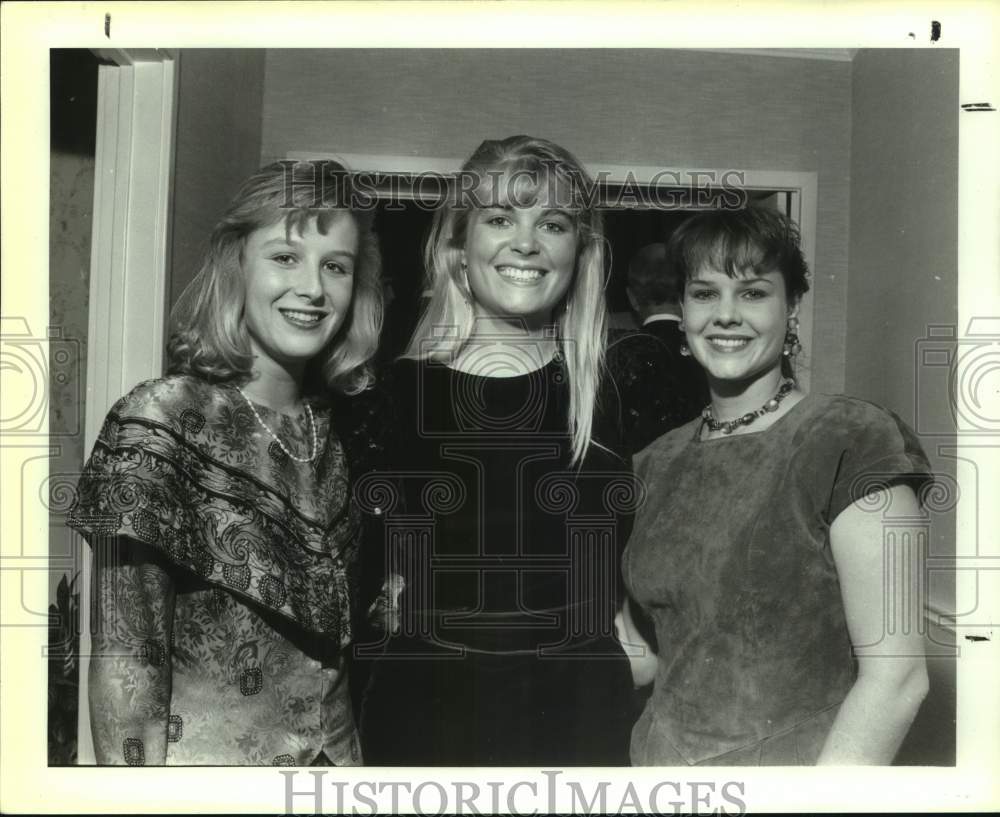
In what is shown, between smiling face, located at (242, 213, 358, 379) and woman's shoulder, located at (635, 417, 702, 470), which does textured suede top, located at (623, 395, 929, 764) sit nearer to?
woman's shoulder, located at (635, 417, 702, 470)

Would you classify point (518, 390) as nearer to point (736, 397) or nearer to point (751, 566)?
point (736, 397)

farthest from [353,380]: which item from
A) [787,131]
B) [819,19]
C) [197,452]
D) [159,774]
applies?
[819,19]

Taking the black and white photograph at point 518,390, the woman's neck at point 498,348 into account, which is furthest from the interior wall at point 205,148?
the woman's neck at point 498,348

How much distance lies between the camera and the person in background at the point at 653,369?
1462mm

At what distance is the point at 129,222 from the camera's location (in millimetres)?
1469

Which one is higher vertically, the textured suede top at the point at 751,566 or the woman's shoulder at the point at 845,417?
the woman's shoulder at the point at 845,417

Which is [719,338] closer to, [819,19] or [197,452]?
[819,19]

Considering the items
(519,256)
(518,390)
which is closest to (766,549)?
(518,390)

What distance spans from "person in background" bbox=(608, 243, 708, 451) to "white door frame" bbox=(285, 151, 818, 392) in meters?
0.12

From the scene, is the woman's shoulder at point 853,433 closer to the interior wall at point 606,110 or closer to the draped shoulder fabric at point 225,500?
the interior wall at point 606,110

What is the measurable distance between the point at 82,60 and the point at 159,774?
1.14 meters

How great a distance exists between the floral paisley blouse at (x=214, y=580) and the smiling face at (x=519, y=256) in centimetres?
33

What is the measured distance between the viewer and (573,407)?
Result: 1.47 m

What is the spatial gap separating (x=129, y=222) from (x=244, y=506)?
490 mm
